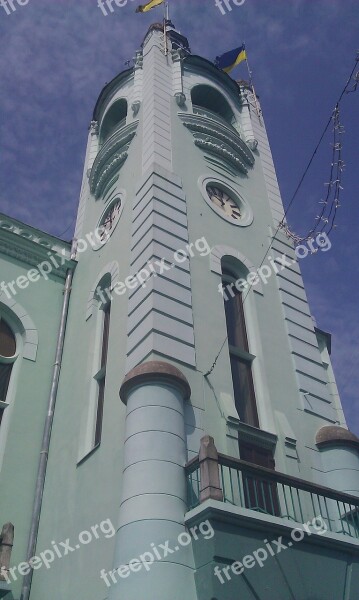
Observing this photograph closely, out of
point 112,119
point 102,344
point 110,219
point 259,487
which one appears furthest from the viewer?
point 112,119

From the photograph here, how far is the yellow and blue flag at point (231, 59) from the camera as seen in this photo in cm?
2725

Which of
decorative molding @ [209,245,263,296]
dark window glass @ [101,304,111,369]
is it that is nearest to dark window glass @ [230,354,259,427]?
decorative molding @ [209,245,263,296]

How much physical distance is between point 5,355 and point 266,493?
25.9 feet

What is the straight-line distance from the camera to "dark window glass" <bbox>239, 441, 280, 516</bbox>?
418 inches

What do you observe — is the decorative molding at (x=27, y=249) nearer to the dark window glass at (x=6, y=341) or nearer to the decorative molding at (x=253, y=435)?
the dark window glass at (x=6, y=341)

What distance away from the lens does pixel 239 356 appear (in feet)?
46.9

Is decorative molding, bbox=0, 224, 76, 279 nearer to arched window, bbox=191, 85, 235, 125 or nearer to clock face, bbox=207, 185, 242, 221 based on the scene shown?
clock face, bbox=207, 185, 242, 221

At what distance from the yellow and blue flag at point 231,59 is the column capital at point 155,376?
19707mm

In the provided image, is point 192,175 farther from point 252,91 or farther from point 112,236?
point 252,91

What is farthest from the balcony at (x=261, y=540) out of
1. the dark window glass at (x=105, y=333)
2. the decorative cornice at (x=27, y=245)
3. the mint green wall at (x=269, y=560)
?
the decorative cornice at (x=27, y=245)

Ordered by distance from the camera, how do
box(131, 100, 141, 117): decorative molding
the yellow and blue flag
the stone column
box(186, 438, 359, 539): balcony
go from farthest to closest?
the yellow and blue flag → box(131, 100, 141, 117): decorative molding → box(186, 438, 359, 539): balcony → the stone column

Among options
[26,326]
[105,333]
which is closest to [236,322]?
[105,333]

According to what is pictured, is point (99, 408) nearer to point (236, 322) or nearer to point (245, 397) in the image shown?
point (245, 397)

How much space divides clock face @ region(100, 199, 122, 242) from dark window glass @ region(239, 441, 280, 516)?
327 inches
